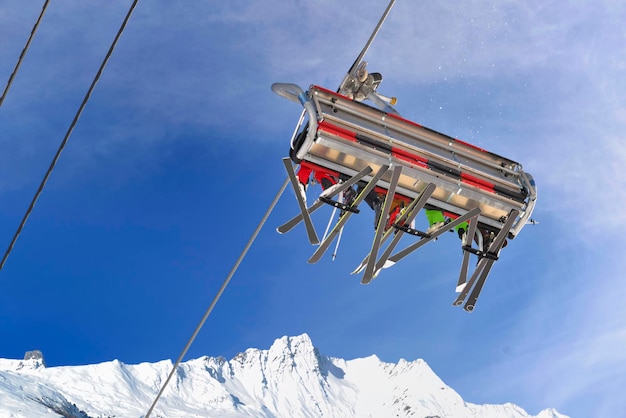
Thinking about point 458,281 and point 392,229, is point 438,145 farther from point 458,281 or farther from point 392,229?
point 458,281

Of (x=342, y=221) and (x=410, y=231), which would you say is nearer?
(x=410, y=231)

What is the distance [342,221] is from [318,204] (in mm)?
601

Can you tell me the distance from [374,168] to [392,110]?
215cm

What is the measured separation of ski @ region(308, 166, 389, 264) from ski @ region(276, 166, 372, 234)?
0.18m

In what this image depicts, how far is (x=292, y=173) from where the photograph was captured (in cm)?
1190

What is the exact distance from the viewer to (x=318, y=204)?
12203 mm

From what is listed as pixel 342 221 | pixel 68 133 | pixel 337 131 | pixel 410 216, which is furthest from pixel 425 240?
pixel 68 133

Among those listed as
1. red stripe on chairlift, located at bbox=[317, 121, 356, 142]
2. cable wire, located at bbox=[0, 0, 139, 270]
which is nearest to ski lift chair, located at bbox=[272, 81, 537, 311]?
red stripe on chairlift, located at bbox=[317, 121, 356, 142]

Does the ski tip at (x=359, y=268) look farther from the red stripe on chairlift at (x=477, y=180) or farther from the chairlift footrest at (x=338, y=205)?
the red stripe on chairlift at (x=477, y=180)

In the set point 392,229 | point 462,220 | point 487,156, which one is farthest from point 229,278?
point 487,156

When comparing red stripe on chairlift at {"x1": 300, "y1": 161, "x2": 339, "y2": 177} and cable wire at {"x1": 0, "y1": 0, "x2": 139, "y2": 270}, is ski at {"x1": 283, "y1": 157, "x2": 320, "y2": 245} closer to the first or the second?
red stripe on chairlift at {"x1": 300, "y1": 161, "x2": 339, "y2": 177}

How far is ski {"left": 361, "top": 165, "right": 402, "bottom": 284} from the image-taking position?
38.2 feet

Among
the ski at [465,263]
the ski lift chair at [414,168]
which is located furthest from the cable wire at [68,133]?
the ski at [465,263]

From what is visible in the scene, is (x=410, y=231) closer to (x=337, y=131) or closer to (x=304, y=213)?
(x=304, y=213)
